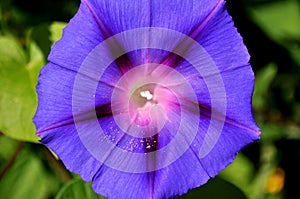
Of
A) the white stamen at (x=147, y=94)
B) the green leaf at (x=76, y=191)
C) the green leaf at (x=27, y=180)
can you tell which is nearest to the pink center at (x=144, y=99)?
the white stamen at (x=147, y=94)

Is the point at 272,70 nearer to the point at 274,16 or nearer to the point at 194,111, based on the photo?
the point at 274,16

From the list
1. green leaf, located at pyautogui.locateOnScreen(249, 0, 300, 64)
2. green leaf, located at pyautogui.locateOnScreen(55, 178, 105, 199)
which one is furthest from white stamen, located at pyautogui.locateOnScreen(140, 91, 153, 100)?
green leaf, located at pyautogui.locateOnScreen(249, 0, 300, 64)

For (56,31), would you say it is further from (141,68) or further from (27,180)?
(27,180)

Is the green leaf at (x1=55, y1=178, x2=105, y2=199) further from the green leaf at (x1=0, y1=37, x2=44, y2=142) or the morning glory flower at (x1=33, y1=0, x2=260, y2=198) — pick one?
the morning glory flower at (x1=33, y1=0, x2=260, y2=198)

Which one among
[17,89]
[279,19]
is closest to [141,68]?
[17,89]

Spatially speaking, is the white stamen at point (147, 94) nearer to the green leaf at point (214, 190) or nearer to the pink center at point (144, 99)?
the pink center at point (144, 99)

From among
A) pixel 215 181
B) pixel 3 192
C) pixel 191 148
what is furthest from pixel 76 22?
pixel 3 192
